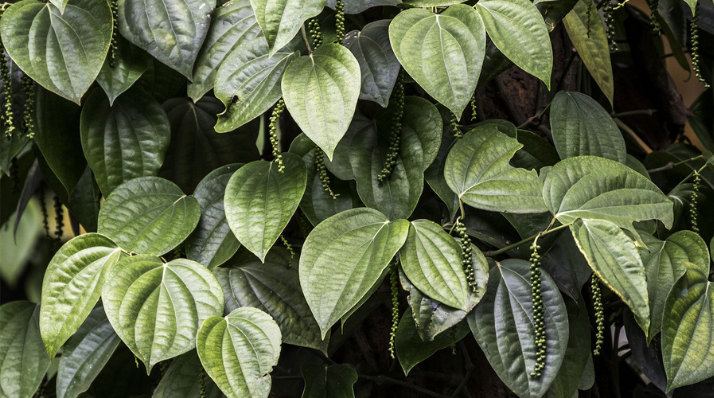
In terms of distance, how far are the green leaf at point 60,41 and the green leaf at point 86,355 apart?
0.31m

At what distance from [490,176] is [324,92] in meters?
0.22

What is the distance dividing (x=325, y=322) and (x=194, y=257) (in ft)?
0.75

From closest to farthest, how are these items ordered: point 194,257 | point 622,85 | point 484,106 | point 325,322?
1. point 325,322
2. point 194,257
3. point 484,106
4. point 622,85

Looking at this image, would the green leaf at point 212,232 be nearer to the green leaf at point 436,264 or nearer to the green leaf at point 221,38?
the green leaf at point 221,38

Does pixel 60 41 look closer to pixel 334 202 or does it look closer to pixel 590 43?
pixel 334 202

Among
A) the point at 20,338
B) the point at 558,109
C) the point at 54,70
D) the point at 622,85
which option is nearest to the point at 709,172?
the point at 558,109

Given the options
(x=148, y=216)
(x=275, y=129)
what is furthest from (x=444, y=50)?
(x=148, y=216)

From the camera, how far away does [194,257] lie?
73 cm

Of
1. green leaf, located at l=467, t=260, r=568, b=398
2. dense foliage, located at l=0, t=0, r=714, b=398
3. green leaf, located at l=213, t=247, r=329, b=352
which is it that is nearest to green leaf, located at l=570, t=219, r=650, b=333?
dense foliage, located at l=0, t=0, r=714, b=398

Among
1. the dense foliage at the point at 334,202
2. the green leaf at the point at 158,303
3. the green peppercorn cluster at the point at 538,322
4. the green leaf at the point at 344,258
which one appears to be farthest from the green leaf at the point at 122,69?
the green peppercorn cluster at the point at 538,322

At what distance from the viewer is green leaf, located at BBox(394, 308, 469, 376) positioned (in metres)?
0.69

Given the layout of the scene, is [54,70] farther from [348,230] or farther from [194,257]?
[348,230]

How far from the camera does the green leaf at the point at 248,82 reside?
672 millimetres

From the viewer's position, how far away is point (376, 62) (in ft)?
2.25
